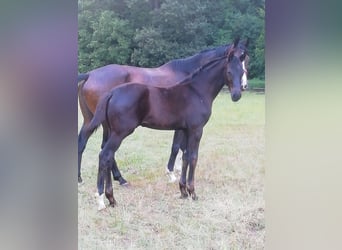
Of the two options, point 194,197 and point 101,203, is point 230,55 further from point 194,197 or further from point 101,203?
point 101,203

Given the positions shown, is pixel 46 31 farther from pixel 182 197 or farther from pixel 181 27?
pixel 182 197

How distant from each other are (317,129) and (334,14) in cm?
45

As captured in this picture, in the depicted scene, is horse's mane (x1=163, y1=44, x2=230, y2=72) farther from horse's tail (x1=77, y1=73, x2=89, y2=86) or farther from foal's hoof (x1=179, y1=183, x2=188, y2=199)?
foal's hoof (x1=179, y1=183, x2=188, y2=199)

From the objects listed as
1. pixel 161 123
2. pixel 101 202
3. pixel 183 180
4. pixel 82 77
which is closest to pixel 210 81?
pixel 161 123

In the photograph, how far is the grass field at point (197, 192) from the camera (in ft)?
5.83

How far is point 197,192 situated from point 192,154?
154 millimetres

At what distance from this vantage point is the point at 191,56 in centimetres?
182

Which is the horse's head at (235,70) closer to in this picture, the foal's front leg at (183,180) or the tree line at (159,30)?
the tree line at (159,30)

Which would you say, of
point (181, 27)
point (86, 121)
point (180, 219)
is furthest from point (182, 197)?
point (181, 27)

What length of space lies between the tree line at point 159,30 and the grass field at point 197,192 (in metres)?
0.24

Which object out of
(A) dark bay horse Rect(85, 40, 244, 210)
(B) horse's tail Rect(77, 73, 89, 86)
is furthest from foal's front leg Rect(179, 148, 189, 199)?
(B) horse's tail Rect(77, 73, 89, 86)

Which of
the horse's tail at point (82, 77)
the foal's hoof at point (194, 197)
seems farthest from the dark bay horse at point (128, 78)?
the foal's hoof at point (194, 197)

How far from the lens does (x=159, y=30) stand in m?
1.82

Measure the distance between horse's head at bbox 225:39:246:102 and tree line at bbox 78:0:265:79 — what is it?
0.04 meters
